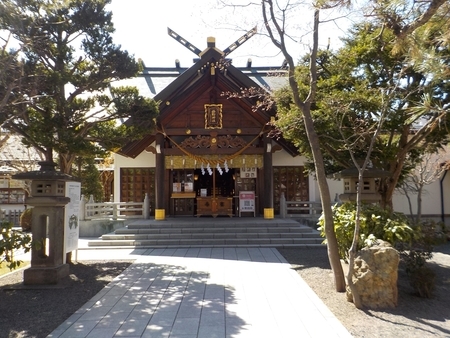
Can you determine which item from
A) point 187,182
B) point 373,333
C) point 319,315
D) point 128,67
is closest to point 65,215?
point 128,67

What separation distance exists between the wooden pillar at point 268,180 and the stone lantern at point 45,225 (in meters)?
8.85

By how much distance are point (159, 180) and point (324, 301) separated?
32.6ft

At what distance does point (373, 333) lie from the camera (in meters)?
4.86

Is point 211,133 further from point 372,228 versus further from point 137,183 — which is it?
point 372,228

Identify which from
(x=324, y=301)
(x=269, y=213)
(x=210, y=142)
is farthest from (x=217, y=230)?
(x=324, y=301)

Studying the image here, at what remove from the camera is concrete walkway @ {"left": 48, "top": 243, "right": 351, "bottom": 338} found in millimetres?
4996

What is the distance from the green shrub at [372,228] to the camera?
6.57m

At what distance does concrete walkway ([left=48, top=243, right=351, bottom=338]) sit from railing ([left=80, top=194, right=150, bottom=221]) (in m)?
6.61

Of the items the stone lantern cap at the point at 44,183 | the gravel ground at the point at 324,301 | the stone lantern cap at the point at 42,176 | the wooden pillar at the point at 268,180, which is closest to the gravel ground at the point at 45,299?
the gravel ground at the point at 324,301

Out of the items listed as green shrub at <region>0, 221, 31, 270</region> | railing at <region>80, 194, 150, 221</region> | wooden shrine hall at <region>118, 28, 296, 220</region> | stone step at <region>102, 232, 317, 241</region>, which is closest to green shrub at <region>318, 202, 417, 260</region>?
stone step at <region>102, 232, 317, 241</region>

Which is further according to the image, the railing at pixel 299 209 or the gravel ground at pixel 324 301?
the railing at pixel 299 209

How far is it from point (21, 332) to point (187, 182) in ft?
41.1

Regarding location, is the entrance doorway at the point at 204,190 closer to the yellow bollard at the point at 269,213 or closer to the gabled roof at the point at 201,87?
the yellow bollard at the point at 269,213

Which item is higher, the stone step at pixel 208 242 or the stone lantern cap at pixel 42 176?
the stone lantern cap at pixel 42 176
